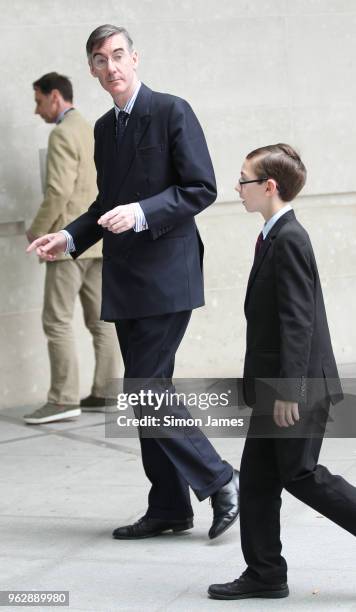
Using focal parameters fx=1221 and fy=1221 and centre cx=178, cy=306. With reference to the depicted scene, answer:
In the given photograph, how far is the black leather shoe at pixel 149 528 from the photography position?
4645mm

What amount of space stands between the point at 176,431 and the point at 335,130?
4200 mm

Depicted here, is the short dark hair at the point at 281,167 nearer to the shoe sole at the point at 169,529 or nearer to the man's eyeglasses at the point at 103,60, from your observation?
the man's eyeglasses at the point at 103,60

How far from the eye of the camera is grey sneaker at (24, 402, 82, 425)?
6.98 meters

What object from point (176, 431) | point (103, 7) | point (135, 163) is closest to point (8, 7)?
point (103, 7)

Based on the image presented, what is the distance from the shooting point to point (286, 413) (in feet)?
12.1

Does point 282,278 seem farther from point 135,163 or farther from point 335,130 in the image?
point 335,130

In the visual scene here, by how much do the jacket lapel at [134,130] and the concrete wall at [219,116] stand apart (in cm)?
294

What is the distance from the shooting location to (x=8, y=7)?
731cm

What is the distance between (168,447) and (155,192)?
945mm

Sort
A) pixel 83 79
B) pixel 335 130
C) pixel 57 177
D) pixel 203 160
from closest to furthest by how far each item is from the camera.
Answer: pixel 203 160, pixel 57 177, pixel 83 79, pixel 335 130

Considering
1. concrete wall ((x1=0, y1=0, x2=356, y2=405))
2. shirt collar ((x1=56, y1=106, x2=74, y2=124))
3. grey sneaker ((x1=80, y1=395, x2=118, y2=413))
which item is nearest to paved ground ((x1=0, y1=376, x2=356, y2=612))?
grey sneaker ((x1=80, y1=395, x2=118, y2=413))

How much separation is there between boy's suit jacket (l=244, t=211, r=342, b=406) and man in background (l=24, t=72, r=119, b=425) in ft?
10.7

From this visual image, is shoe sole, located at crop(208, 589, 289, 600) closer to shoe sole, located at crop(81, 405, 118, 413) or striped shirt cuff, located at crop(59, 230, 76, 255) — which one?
striped shirt cuff, located at crop(59, 230, 76, 255)

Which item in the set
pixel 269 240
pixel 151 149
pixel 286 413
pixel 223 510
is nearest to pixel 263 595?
pixel 286 413
